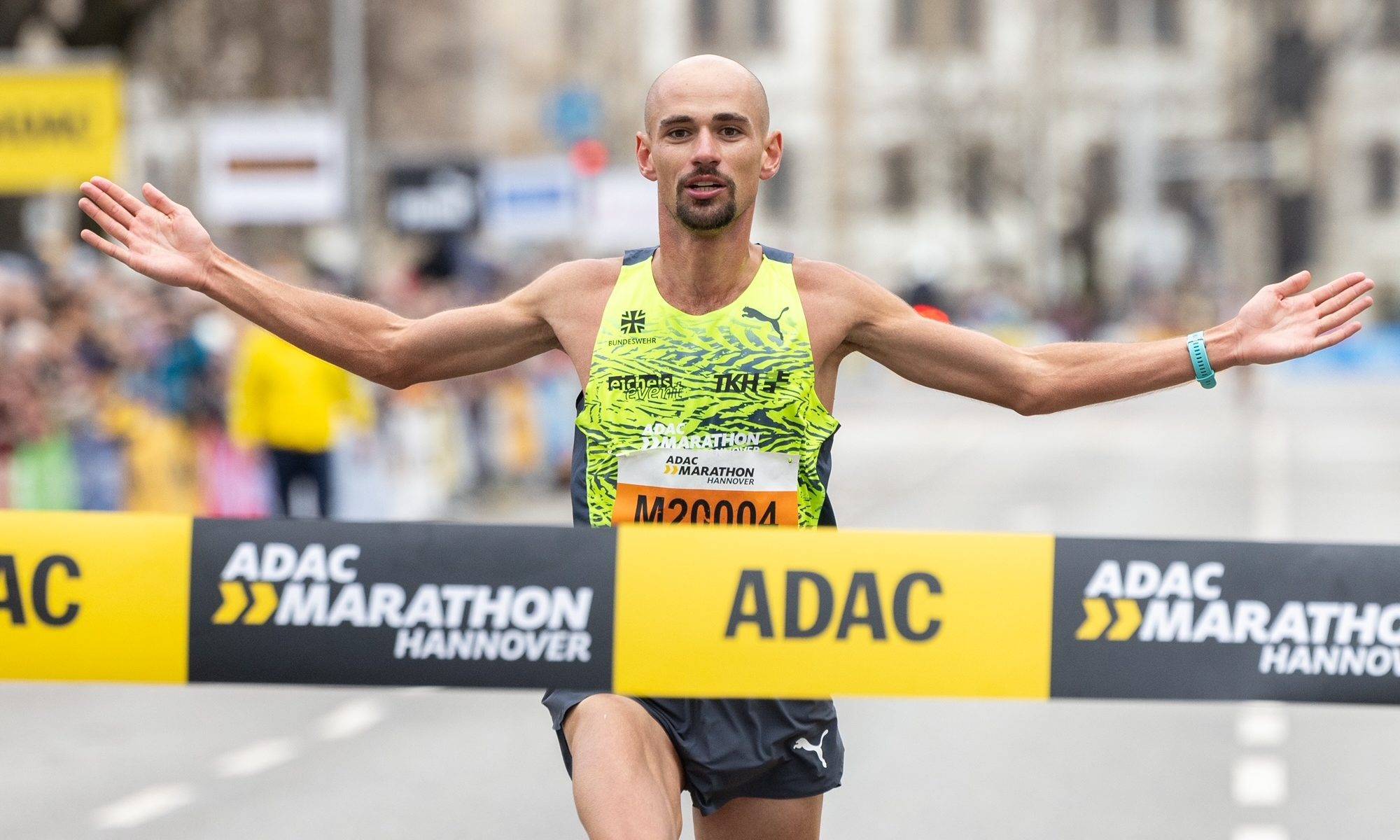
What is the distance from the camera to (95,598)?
4332 millimetres

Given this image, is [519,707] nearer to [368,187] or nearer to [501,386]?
[501,386]

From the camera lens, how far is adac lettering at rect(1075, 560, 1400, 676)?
425cm

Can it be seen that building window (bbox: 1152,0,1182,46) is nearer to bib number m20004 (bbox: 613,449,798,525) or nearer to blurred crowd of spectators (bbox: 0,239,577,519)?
blurred crowd of spectators (bbox: 0,239,577,519)

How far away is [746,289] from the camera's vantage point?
4367 millimetres

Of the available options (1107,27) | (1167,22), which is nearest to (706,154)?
(1167,22)

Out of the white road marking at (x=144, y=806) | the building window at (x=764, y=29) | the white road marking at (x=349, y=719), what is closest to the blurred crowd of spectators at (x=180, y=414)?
the white road marking at (x=349, y=719)

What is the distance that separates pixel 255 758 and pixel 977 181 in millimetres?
62663

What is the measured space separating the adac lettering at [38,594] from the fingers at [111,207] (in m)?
0.65

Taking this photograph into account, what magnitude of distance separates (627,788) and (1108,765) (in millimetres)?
5006

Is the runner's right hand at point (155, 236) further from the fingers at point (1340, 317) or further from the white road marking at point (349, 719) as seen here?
the white road marking at point (349, 719)

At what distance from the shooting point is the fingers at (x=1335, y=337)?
4.20 metres

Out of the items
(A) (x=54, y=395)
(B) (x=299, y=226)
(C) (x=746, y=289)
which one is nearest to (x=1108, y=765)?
(C) (x=746, y=289)

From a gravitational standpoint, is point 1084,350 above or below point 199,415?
below

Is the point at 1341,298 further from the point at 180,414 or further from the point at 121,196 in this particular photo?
the point at 180,414
